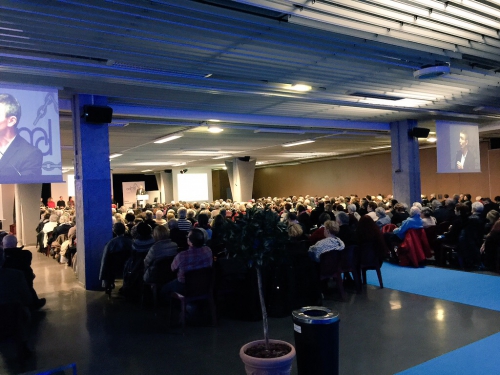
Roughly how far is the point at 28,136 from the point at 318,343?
504 cm

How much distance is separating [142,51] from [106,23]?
94 cm

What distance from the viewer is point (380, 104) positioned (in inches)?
→ 384

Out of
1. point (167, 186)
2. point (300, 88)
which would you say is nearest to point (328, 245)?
point (300, 88)

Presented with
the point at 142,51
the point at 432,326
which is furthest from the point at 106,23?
the point at 432,326

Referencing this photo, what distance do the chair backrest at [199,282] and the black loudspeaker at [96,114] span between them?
3.72 m

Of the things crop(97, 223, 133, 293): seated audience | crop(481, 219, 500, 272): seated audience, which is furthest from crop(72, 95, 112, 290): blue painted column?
crop(481, 219, 500, 272): seated audience

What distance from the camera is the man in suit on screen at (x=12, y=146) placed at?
19.2ft

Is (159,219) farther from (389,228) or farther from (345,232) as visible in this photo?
(389,228)

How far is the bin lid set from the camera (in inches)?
134

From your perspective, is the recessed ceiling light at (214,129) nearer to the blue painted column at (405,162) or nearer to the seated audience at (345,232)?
the seated audience at (345,232)

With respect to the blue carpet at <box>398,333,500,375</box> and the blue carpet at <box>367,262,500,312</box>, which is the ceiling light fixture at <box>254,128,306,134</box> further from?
the blue carpet at <box>398,333,500,375</box>

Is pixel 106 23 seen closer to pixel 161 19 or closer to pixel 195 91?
pixel 161 19

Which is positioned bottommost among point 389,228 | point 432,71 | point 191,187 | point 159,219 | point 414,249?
point 414,249

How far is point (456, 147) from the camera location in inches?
463
